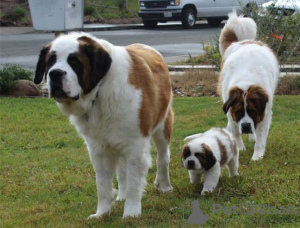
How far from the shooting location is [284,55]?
12875mm

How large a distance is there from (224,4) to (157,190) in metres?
23.5

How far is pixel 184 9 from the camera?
29.4 meters

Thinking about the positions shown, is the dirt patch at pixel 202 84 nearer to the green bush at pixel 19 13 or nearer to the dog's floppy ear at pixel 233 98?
the dog's floppy ear at pixel 233 98

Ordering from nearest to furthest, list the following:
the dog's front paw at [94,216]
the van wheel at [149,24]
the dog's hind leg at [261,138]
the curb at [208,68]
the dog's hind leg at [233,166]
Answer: the dog's front paw at [94,216] → the dog's hind leg at [233,166] → the dog's hind leg at [261,138] → the curb at [208,68] → the van wheel at [149,24]

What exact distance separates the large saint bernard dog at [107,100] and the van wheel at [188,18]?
78.5 ft

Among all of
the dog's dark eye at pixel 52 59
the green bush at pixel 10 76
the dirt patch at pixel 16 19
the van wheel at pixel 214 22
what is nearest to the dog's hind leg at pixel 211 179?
the dog's dark eye at pixel 52 59

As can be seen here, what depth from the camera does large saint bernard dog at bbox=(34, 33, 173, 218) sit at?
17.2ft

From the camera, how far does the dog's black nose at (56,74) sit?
509cm

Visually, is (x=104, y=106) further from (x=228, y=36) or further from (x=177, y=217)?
(x=228, y=36)

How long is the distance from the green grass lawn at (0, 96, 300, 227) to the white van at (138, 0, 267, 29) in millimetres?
18924

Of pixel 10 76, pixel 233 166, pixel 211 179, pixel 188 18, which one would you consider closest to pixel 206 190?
pixel 211 179

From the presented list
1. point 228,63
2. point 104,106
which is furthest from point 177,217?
point 228,63

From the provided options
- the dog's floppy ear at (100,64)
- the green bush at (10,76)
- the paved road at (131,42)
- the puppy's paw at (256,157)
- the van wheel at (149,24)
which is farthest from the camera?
the van wheel at (149,24)

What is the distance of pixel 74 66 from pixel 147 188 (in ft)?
7.07
